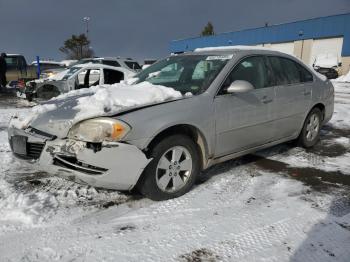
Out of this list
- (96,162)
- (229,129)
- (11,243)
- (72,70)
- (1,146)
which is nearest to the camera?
(11,243)

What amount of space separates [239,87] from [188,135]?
2.61 feet

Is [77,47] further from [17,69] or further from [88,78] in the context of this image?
[88,78]

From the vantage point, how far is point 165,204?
3.60 metres

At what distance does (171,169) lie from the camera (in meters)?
3.66

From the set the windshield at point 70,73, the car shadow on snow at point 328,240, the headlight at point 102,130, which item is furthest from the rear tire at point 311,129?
the windshield at point 70,73

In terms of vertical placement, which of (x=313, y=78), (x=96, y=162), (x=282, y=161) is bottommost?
(x=282, y=161)

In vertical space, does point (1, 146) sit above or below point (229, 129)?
below

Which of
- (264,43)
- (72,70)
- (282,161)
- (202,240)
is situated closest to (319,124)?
(282,161)

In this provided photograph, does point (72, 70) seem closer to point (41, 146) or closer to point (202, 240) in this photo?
point (41, 146)

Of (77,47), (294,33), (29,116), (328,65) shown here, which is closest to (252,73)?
(29,116)

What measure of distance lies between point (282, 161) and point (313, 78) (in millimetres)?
1485

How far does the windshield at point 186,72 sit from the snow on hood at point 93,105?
0.31 meters

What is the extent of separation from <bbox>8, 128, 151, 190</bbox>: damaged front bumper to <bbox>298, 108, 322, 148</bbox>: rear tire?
322cm

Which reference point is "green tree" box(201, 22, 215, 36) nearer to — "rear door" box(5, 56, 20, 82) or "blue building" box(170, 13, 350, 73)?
"blue building" box(170, 13, 350, 73)
